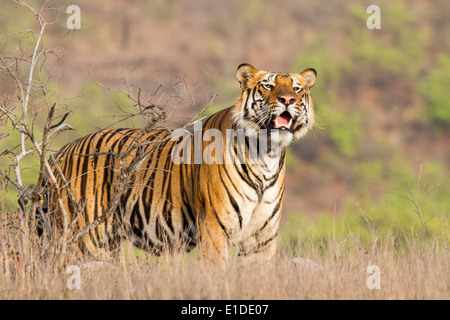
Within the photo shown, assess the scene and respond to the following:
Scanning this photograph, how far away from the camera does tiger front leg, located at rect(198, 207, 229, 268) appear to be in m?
4.95

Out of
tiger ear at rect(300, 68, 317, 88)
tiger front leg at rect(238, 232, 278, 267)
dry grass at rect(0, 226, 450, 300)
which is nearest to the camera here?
dry grass at rect(0, 226, 450, 300)

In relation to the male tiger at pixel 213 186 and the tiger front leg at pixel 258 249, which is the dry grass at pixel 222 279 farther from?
the male tiger at pixel 213 186

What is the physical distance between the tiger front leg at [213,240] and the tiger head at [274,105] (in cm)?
61

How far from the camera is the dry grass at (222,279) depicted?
4402 mm

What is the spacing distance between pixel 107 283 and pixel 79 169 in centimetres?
136

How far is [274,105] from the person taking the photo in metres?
4.98

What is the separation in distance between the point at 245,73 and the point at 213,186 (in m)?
0.79

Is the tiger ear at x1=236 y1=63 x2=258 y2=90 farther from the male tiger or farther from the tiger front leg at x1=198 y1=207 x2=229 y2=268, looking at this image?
the tiger front leg at x1=198 y1=207 x2=229 y2=268

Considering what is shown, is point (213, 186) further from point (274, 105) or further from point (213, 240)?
point (274, 105)

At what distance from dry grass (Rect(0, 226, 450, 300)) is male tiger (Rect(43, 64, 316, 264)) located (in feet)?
0.96

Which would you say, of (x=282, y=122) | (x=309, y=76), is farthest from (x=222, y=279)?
(x=309, y=76)

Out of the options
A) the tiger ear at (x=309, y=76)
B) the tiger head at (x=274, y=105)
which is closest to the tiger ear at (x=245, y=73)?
the tiger head at (x=274, y=105)

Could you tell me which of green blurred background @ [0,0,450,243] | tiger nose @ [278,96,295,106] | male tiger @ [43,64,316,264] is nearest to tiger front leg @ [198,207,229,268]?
male tiger @ [43,64,316,264]
